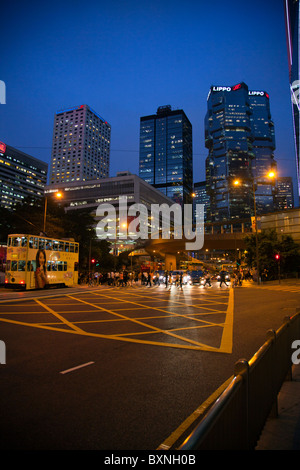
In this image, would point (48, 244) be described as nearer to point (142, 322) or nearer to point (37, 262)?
point (37, 262)

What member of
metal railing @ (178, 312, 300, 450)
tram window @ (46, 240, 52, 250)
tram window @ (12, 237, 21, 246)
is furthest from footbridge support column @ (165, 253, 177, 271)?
metal railing @ (178, 312, 300, 450)

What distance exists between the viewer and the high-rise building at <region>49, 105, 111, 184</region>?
177125 mm

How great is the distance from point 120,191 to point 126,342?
117871mm

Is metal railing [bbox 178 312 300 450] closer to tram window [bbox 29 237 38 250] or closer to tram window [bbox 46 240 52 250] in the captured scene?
tram window [bbox 29 237 38 250]

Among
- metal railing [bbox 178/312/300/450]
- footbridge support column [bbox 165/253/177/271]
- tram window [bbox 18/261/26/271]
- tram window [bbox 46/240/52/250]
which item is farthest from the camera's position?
footbridge support column [bbox 165/253/177/271]

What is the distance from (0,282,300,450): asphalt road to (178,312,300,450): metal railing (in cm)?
93

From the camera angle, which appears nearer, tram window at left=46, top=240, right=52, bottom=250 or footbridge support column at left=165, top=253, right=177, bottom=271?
tram window at left=46, top=240, right=52, bottom=250

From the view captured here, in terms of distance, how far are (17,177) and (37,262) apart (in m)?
176

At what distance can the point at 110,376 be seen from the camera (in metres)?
4.72

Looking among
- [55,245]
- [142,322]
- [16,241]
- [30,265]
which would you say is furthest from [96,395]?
[55,245]

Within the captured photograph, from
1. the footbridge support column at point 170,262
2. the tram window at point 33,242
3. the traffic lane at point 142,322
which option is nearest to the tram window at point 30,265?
the tram window at point 33,242

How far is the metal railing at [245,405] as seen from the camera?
5.81 feet

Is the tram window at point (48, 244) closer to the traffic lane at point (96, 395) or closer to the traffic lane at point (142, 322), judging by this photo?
the traffic lane at point (142, 322)

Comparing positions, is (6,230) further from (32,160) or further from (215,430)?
(32,160)
